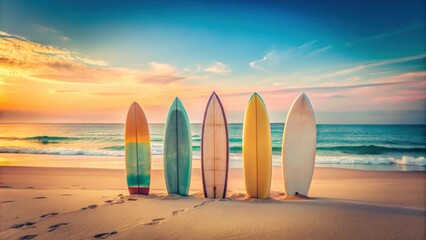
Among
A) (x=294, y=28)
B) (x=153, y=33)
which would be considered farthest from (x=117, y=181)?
(x=294, y=28)

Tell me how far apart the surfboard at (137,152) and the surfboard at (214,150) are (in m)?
0.82

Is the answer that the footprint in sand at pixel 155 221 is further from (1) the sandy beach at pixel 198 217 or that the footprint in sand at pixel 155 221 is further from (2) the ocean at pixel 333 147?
(2) the ocean at pixel 333 147

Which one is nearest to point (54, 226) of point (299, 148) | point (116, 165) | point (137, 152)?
point (137, 152)

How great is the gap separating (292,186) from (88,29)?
356 cm

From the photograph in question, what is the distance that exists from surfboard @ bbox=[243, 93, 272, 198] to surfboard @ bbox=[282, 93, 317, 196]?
1.03ft

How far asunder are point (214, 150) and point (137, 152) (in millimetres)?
1114

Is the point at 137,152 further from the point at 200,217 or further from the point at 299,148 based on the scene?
the point at 299,148

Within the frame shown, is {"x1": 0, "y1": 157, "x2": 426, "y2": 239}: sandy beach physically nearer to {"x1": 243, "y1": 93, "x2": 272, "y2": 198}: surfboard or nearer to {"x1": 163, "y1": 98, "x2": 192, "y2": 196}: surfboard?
{"x1": 243, "y1": 93, "x2": 272, "y2": 198}: surfboard

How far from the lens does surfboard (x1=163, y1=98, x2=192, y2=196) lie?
453 centimetres

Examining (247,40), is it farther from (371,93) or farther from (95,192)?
(371,93)

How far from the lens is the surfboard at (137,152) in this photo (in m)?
4.54

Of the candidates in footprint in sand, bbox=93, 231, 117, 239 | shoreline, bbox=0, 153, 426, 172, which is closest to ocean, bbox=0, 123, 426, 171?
shoreline, bbox=0, 153, 426, 172

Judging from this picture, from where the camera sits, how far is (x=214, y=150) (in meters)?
4.50

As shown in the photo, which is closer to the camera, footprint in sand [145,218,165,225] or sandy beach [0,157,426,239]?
sandy beach [0,157,426,239]
